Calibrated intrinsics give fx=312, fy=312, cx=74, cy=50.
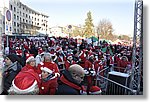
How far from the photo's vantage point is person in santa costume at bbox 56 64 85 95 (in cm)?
Answer: 370

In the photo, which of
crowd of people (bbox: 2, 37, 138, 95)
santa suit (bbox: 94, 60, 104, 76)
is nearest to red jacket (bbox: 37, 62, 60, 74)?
crowd of people (bbox: 2, 37, 138, 95)

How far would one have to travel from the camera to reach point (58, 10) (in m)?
3.70

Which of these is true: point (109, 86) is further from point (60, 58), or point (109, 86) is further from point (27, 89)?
point (27, 89)

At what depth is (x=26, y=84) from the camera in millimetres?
3688

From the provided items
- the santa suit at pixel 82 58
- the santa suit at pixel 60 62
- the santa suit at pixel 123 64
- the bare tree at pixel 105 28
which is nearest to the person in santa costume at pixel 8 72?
the santa suit at pixel 60 62

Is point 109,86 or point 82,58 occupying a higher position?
point 82,58

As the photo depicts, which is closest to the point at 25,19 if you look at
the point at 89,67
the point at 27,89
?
the point at 27,89

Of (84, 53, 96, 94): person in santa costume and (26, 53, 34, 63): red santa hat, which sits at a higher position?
(26, 53, 34, 63): red santa hat

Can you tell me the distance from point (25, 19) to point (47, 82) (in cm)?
80

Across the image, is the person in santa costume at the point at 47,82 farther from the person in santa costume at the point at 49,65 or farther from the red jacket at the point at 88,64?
the red jacket at the point at 88,64

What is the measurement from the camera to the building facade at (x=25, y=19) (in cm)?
369

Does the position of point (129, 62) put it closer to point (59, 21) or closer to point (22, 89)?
point (59, 21)

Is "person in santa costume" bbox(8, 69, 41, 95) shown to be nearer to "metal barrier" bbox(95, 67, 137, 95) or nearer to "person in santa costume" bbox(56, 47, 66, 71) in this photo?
"person in santa costume" bbox(56, 47, 66, 71)

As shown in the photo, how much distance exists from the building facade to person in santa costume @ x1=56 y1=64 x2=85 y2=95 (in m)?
0.56
